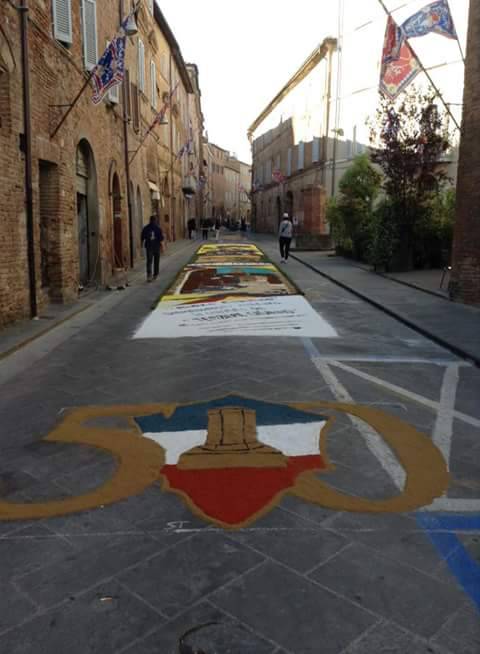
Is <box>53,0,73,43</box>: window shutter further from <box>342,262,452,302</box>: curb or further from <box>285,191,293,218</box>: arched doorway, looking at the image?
<box>285,191,293,218</box>: arched doorway

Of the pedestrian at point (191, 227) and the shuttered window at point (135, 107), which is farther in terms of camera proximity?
the pedestrian at point (191, 227)

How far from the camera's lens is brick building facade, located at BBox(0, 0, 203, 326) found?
9.54m

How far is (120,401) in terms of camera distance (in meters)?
5.78

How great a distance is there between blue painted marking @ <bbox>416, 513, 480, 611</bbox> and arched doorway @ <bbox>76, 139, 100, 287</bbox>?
12.1 metres

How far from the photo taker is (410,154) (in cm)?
1705

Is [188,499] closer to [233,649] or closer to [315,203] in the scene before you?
[233,649]

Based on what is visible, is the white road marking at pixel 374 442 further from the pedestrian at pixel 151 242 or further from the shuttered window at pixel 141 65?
the shuttered window at pixel 141 65

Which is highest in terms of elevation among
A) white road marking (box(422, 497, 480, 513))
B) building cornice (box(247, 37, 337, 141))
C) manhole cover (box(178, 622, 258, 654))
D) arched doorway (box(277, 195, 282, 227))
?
building cornice (box(247, 37, 337, 141))

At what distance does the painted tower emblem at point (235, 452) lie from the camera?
370 cm

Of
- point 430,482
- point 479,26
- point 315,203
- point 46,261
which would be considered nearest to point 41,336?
point 46,261

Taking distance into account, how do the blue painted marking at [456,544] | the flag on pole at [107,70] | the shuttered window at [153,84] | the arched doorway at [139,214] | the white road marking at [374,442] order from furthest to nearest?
the shuttered window at [153,84] < the arched doorway at [139,214] < the flag on pole at [107,70] < the white road marking at [374,442] < the blue painted marking at [456,544]

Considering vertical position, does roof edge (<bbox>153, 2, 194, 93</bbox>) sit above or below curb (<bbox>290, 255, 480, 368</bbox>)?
above

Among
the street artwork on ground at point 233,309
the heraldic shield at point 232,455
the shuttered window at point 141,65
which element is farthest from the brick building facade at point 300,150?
the heraldic shield at point 232,455

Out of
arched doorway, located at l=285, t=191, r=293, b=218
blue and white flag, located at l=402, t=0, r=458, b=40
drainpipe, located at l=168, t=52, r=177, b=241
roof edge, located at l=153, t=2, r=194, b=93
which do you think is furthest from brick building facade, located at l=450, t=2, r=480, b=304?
arched doorway, located at l=285, t=191, r=293, b=218
